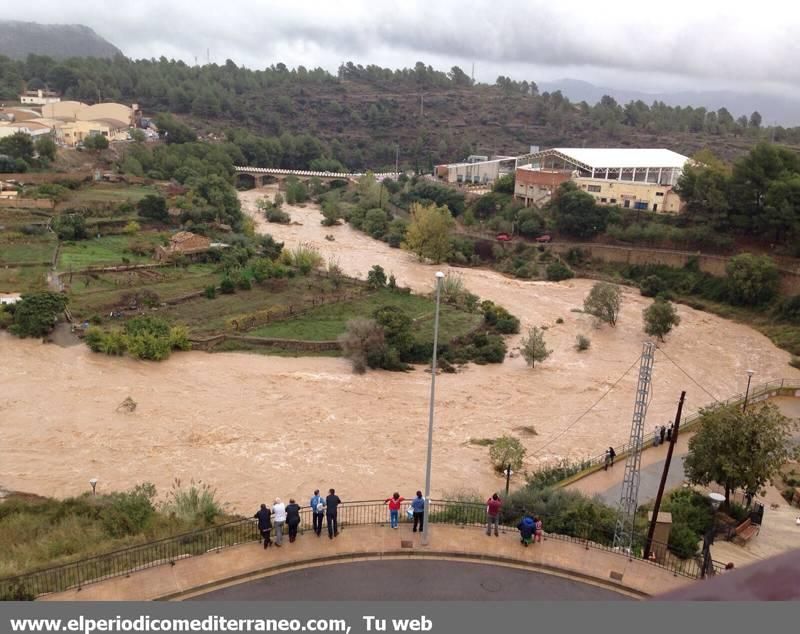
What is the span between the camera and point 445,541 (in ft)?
40.7

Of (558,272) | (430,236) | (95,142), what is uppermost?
(95,142)

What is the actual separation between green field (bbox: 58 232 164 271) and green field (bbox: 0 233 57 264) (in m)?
0.75

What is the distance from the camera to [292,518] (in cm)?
1195

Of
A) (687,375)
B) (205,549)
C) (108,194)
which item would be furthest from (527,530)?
(108,194)

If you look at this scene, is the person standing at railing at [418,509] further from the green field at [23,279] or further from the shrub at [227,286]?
the green field at [23,279]

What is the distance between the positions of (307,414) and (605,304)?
19.6m

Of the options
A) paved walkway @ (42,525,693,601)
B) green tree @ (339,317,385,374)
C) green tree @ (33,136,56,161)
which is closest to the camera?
paved walkway @ (42,525,693,601)

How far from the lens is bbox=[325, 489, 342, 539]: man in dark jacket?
12.1 metres

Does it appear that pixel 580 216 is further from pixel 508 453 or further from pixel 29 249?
pixel 29 249

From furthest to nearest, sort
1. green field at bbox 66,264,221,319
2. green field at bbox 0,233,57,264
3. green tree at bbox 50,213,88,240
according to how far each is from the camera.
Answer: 1. green tree at bbox 50,213,88,240
2. green field at bbox 0,233,57,264
3. green field at bbox 66,264,221,319

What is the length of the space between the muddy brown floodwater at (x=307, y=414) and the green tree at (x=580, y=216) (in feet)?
57.1

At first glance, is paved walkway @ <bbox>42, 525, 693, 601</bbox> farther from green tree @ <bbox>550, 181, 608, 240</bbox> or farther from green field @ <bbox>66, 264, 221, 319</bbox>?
green tree @ <bbox>550, 181, 608, 240</bbox>

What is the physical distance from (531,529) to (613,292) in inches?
1085

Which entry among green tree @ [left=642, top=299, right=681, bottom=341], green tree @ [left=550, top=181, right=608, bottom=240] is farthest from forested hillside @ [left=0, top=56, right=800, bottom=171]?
green tree @ [left=642, top=299, right=681, bottom=341]
